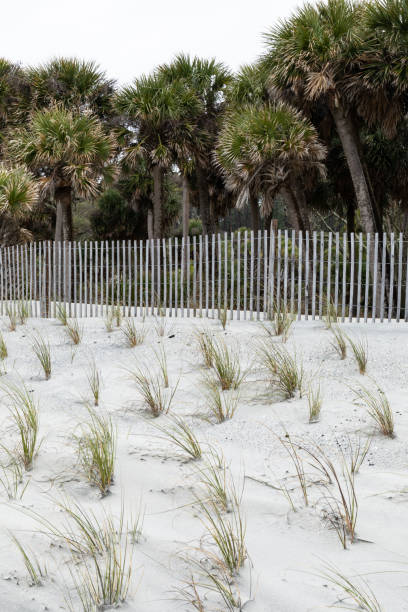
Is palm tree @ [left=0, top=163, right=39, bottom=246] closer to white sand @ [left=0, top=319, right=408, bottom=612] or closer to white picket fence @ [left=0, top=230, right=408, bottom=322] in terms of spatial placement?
white picket fence @ [left=0, top=230, right=408, bottom=322]

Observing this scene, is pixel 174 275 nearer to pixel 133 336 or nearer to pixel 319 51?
pixel 133 336

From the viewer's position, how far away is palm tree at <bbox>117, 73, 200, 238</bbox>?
57.0 ft

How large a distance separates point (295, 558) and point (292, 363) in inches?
107

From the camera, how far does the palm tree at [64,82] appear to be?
1870 centimetres

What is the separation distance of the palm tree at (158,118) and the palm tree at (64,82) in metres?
1.37

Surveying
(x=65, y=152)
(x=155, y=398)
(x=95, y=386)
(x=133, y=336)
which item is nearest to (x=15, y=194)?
(x=65, y=152)

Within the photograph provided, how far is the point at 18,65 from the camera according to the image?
65.0 ft

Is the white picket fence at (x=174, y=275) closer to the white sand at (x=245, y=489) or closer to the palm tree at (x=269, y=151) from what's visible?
the white sand at (x=245, y=489)

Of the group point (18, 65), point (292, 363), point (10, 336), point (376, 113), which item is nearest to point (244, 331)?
point (292, 363)

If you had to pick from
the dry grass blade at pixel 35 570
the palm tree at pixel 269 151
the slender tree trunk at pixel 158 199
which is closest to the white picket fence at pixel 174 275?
the palm tree at pixel 269 151

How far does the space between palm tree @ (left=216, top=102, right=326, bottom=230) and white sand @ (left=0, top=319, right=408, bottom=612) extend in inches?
338

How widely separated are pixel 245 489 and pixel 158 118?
16.3m

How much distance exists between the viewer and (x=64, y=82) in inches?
744

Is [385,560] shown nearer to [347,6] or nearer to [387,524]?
[387,524]
